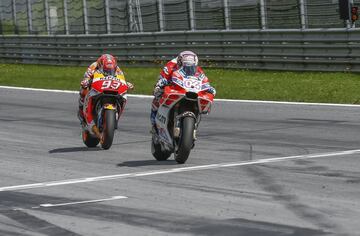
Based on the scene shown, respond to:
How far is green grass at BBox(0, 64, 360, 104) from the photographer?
827 inches

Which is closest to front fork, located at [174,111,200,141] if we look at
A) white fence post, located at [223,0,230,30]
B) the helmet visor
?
the helmet visor

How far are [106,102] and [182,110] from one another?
225cm

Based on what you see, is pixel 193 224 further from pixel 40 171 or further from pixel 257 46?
pixel 257 46

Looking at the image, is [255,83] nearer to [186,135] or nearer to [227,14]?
[227,14]

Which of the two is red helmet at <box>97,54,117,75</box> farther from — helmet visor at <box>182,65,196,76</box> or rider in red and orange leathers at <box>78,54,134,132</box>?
helmet visor at <box>182,65,196,76</box>

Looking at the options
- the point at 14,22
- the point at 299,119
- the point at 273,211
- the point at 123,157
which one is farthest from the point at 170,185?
the point at 14,22

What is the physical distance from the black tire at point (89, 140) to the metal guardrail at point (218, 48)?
11.6 metres

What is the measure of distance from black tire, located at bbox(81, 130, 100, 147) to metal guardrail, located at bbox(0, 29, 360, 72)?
1158cm

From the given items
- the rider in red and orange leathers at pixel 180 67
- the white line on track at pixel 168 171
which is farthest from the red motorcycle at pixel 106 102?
the white line on track at pixel 168 171

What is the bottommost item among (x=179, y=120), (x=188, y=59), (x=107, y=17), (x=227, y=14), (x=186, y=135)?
(x=186, y=135)

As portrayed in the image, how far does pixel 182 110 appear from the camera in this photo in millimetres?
11414

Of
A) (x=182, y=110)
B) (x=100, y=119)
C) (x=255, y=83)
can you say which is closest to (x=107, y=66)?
(x=100, y=119)

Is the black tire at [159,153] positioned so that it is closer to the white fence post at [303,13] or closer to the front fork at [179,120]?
the front fork at [179,120]

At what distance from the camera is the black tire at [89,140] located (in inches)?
552
